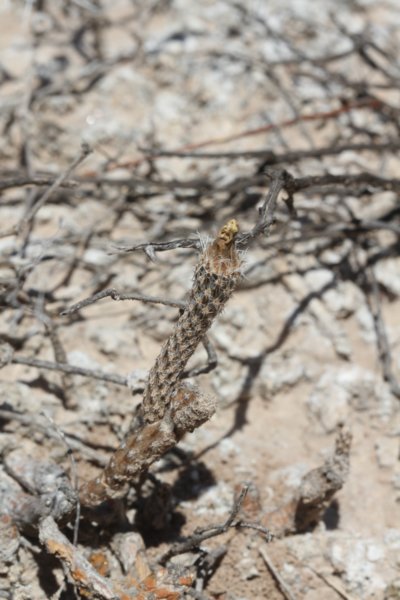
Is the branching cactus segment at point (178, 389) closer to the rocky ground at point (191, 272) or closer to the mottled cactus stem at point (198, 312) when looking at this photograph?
the mottled cactus stem at point (198, 312)

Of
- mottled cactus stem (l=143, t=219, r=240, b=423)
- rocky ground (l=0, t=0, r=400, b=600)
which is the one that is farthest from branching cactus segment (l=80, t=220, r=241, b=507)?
rocky ground (l=0, t=0, r=400, b=600)

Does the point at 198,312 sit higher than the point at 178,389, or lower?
higher

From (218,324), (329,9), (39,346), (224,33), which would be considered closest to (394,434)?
(218,324)

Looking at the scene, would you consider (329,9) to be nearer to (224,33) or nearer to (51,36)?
(224,33)

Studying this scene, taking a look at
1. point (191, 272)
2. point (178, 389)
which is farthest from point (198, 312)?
point (191, 272)

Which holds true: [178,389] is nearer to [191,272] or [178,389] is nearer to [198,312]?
→ [198,312]

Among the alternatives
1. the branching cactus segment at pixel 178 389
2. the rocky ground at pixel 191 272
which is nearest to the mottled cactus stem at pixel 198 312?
the branching cactus segment at pixel 178 389

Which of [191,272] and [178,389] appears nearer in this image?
[178,389]

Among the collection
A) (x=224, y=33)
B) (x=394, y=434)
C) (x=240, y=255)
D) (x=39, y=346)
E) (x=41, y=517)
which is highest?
(x=224, y=33)
